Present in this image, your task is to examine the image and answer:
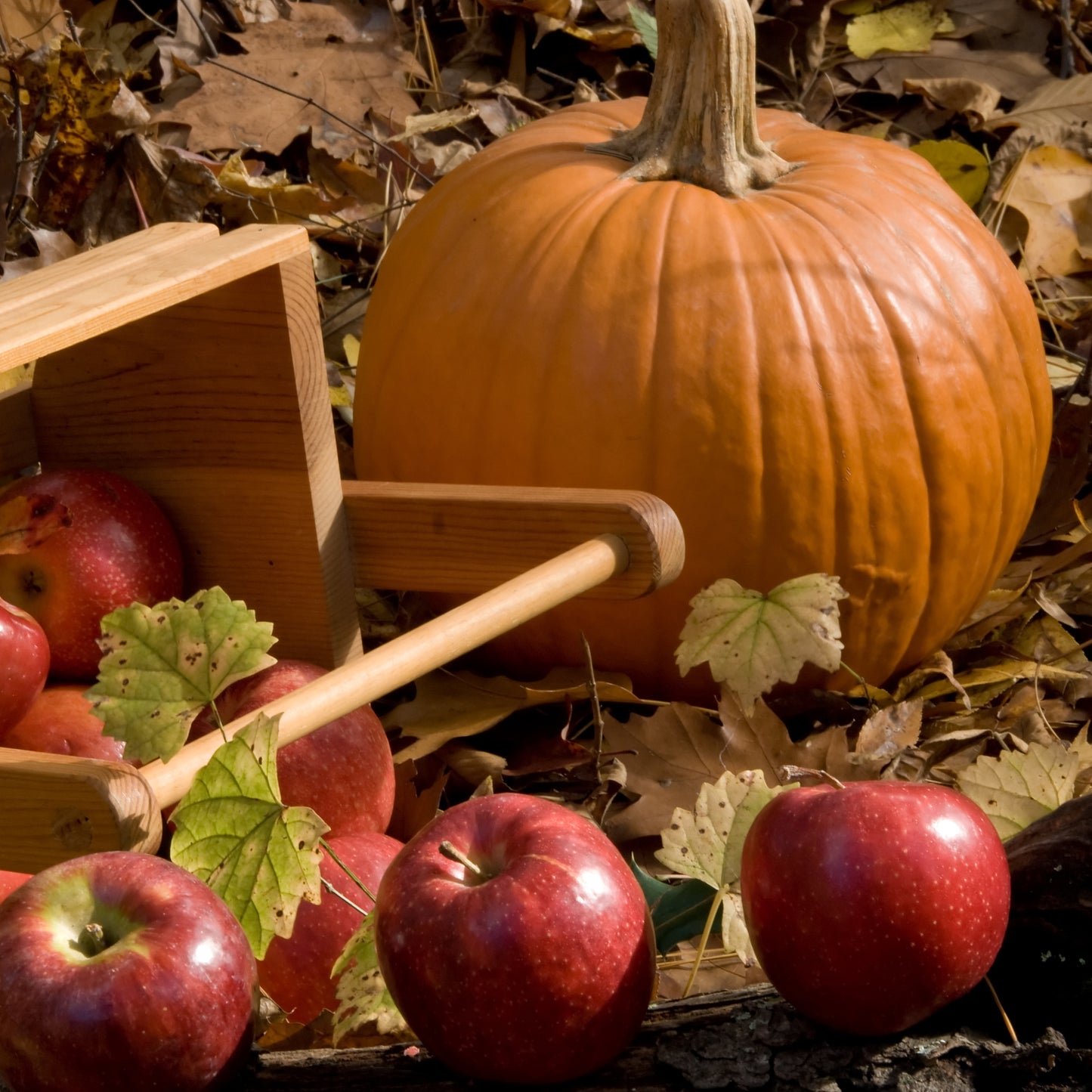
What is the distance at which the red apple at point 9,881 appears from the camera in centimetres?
122

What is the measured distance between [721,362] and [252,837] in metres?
0.91

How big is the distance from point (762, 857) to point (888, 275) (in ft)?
3.45

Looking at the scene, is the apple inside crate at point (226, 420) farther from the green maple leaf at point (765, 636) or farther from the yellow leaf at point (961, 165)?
the yellow leaf at point (961, 165)

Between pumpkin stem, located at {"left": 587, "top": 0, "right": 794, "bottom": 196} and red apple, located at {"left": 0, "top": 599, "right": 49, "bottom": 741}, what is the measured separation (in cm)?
98

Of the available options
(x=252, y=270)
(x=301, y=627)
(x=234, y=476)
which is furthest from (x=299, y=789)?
(x=252, y=270)

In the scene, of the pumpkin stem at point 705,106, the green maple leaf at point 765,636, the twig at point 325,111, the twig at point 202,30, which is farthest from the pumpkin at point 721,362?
the twig at point 202,30

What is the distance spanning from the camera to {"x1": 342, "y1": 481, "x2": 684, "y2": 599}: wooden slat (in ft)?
5.01

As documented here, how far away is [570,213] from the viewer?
1863mm

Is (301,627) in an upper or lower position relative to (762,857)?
lower

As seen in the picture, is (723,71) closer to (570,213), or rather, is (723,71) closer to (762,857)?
(570,213)

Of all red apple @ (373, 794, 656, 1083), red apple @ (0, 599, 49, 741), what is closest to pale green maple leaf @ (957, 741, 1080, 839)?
red apple @ (373, 794, 656, 1083)

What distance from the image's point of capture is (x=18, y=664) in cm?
137

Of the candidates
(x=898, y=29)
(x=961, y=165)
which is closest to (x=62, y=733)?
(x=961, y=165)

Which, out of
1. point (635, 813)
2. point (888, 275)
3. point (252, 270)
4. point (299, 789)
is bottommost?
point (635, 813)
